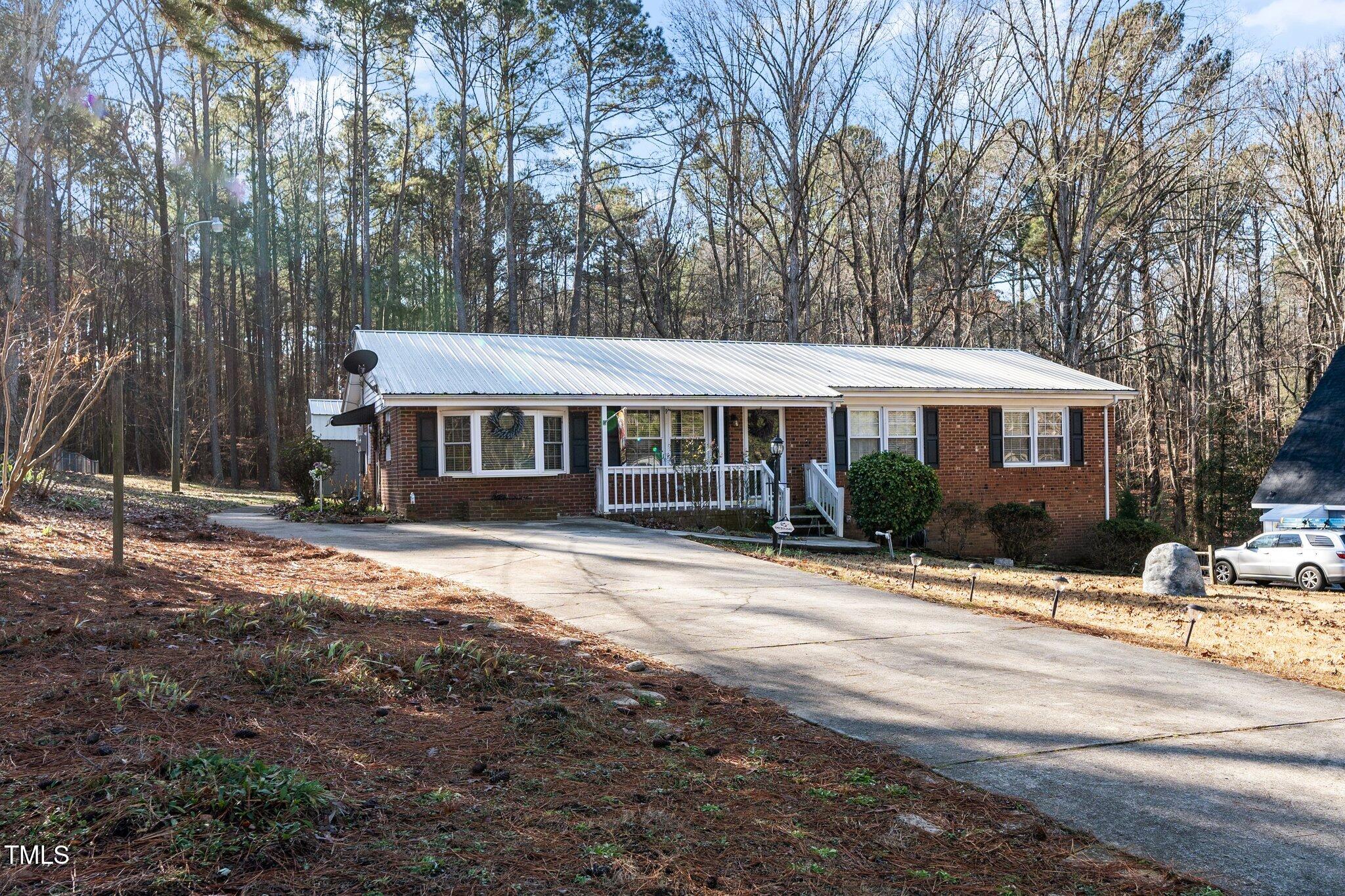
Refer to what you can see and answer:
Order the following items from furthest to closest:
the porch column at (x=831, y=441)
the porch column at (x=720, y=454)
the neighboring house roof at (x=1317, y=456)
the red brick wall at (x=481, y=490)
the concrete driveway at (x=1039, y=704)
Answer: the neighboring house roof at (x=1317, y=456) → the porch column at (x=831, y=441) → the porch column at (x=720, y=454) → the red brick wall at (x=481, y=490) → the concrete driveway at (x=1039, y=704)

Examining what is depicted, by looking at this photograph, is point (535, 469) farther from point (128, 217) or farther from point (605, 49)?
point (128, 217)

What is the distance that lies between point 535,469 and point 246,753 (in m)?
14.2

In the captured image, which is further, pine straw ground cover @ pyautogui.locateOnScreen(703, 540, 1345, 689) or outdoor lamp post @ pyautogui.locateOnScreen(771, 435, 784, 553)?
outdoor lamp post @ pyautogui.locateOnScreen(771, 435, 784, 553)

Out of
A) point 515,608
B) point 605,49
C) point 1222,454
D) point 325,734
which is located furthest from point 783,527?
point 605,49

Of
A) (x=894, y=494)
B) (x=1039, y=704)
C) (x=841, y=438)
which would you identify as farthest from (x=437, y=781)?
(x=841, y=438)

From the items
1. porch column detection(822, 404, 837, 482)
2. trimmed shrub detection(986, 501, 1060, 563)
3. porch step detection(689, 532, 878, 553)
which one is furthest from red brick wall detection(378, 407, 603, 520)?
trimmed shrub detection(986, 501, 1060, 563)

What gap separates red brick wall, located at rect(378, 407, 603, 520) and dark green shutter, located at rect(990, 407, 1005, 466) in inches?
352

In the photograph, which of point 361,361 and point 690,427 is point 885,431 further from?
point 361,361

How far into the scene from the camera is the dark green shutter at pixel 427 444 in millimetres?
16812

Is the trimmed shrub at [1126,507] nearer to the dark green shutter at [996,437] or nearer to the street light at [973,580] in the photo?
the dark green shutter at [996,437]

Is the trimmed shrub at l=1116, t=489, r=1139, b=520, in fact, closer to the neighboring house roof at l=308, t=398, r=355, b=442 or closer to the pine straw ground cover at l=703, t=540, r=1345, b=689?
the pine straw ground cover at l=703, t=540, r=1345, b=689

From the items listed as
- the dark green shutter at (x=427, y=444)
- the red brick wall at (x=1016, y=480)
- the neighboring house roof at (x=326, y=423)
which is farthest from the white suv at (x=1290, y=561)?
the neighboring house roof at (x=326, y=423)

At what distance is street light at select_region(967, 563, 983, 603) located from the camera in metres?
9.06

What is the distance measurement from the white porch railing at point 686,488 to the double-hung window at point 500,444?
3.90 feet
